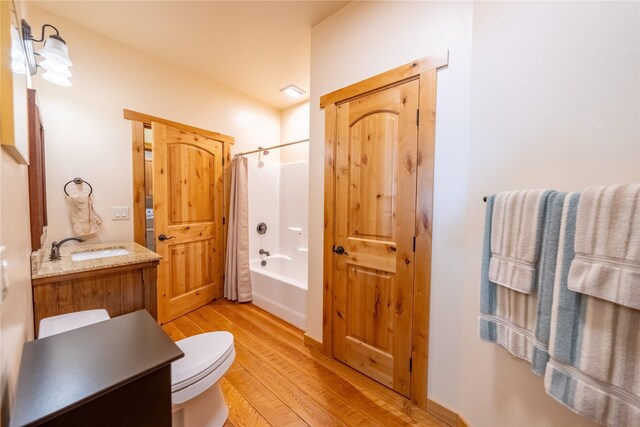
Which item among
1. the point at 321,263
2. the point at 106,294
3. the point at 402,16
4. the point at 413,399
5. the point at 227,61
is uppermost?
the point at 227,61

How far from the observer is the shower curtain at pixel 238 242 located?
3.07 m

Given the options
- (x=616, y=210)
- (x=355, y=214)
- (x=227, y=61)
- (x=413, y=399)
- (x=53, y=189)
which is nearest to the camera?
(x=616, y=210)

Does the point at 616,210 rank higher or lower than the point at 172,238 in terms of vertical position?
higher

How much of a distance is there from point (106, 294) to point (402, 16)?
2675 millimetres

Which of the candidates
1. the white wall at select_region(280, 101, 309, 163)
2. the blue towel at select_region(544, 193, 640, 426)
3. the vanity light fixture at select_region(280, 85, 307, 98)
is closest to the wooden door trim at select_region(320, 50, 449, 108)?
the blue towel at select_region(544, 193, 640, 426)

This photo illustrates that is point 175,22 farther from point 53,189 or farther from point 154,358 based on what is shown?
point 154,358

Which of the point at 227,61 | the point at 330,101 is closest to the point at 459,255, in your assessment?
the point at 330,101

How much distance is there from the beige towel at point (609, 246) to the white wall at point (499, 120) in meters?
0.19

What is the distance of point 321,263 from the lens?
6.87 ft

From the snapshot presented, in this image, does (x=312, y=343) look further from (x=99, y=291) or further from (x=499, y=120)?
(x=499, y=120)

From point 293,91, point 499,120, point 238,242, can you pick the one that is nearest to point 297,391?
point 238,242

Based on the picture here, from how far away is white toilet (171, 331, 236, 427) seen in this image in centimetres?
117

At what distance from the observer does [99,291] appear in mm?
1657

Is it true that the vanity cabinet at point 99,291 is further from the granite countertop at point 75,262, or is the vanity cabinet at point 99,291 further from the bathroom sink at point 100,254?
the bathroom sink at point 100,254
